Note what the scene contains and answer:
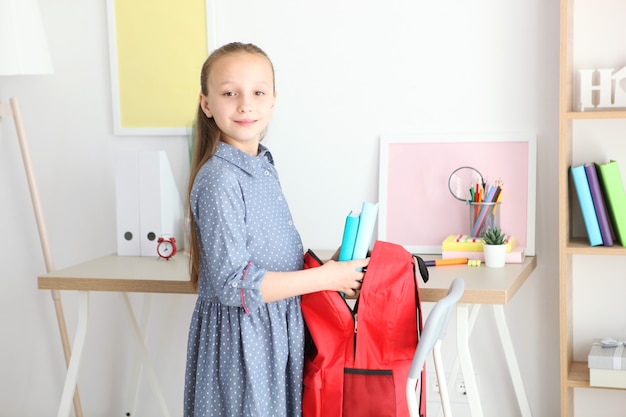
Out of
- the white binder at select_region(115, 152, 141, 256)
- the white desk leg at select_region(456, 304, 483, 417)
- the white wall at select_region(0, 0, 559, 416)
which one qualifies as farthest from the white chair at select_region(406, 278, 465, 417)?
the white binder at select_region(115, 152, 141, 256)

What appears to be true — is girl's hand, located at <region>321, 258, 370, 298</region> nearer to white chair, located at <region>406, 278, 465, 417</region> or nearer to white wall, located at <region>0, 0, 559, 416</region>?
white chair, located at <region>406, 278, 465, 417</region>

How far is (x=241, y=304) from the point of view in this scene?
1804 millimetres

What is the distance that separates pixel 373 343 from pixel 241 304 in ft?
0.92

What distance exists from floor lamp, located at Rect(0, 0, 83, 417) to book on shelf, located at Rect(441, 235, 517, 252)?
1.23 metres

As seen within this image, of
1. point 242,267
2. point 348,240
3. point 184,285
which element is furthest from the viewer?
point 184,285

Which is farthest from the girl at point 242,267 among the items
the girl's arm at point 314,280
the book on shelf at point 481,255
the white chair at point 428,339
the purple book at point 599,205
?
the purple book at point 599,205

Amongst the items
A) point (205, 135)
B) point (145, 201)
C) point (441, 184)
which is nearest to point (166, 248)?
point (145, 201)

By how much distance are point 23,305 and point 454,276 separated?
1.61 meters

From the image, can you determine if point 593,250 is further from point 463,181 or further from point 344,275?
point 344,275

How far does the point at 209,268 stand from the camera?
183cm

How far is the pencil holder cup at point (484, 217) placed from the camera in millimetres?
2443

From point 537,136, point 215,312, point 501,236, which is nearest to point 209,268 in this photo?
point 215,312

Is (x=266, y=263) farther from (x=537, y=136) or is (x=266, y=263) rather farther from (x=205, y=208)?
(x=537, y=136)

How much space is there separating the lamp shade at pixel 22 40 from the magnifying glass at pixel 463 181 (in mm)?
1254
